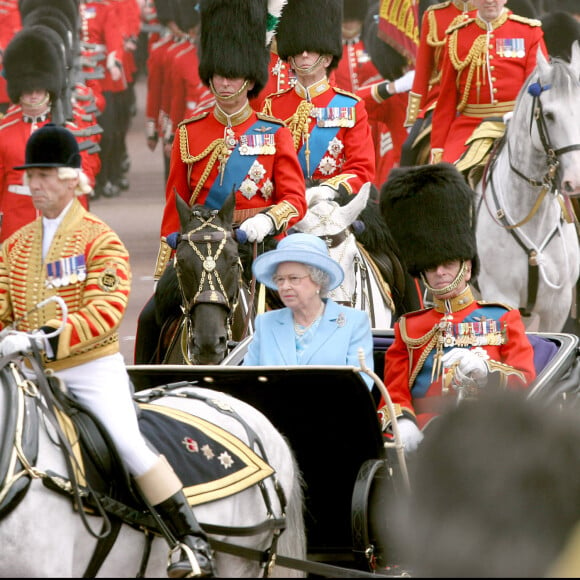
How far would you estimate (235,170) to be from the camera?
6691mm

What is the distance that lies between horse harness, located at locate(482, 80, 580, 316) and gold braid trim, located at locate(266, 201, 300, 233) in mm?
1544

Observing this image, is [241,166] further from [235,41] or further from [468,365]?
[468,365]

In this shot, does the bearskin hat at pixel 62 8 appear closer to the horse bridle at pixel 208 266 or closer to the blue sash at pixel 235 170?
the blue sash at pixel 235 170

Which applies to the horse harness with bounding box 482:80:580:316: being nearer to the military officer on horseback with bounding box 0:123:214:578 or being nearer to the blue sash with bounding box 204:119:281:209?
the blue sash with bounding box 204:119:281:209

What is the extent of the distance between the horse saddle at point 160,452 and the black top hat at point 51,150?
0.52 meters

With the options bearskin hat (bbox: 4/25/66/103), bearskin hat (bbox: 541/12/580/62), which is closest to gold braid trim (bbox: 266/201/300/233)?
bearskin hat (bbox: 4/25/66/103)

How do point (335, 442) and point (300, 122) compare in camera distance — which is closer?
point (335, 442)

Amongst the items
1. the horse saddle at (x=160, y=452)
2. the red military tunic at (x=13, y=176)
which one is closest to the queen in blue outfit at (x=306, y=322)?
the horse saddle at (x=160, y=452)

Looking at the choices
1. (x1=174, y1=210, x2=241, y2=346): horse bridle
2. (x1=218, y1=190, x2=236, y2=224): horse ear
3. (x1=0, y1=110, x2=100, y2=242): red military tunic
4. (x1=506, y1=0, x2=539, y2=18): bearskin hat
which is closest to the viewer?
(x1=174, y1=210, x2=241, y2=346): horse bridle

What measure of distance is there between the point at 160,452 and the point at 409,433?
2.85 feet

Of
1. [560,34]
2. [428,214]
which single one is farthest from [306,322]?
[560,34]

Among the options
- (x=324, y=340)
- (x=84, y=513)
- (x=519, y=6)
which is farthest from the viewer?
(x=519, y=6)

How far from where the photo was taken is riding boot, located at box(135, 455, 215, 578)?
156 inches

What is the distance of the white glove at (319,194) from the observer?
7020 millimetres
